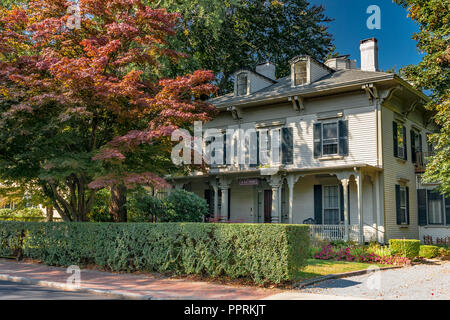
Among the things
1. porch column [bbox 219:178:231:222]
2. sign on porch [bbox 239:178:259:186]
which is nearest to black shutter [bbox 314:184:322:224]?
sign on porch [bbox 239:178:259:186]

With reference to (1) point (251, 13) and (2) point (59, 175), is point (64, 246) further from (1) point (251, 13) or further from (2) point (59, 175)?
(1) point (251, 13)

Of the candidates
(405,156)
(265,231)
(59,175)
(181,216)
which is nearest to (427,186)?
(405,156)

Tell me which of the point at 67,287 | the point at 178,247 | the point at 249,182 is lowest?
the point at 67,287

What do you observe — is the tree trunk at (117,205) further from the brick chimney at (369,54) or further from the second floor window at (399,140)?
the brick chimney at (369,54)

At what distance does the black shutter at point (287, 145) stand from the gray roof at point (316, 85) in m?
1.85

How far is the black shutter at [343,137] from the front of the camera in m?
19.1

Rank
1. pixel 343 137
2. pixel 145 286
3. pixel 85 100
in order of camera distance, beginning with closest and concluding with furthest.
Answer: pixel 145 286 → pixel 85 100 → pixel 343 137

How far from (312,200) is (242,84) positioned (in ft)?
25.3

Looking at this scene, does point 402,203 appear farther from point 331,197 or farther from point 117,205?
point 117,205

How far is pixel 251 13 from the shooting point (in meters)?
32.8

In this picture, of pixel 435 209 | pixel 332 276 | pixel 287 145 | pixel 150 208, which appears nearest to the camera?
pixel 332 276

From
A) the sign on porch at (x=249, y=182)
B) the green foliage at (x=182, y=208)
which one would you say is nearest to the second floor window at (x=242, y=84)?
the sign on porch at (x=249, y=182)

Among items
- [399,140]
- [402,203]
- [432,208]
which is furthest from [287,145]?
[432,208]

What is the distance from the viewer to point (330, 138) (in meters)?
19.6
